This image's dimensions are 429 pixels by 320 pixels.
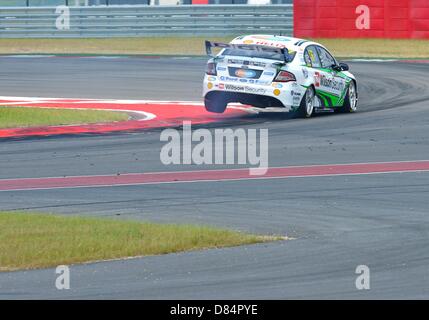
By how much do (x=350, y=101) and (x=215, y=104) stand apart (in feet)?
8.92

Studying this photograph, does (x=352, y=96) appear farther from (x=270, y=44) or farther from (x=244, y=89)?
(x=244, y=89)

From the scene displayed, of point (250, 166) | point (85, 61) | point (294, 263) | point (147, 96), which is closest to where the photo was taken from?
point (294, 263)

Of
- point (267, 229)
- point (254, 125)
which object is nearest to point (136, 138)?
point (254, 125)

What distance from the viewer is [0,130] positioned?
813 inches

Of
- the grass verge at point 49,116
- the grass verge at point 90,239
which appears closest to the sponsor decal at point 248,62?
the grass verge at point 49,116

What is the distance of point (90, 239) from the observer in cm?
1112

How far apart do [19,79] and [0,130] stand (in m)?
10.7

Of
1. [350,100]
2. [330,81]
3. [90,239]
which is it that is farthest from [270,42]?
[90,239]

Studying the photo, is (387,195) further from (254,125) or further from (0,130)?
(0,130)

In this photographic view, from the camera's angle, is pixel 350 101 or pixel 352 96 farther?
pixel 352 96

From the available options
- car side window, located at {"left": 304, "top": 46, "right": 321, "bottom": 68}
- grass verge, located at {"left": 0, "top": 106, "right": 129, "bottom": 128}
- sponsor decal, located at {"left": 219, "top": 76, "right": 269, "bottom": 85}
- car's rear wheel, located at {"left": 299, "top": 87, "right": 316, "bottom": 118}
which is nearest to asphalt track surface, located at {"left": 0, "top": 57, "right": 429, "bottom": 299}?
car's rear wheel, located at {"left": 299, "top": 87, "right": 316, "bottom": 118}

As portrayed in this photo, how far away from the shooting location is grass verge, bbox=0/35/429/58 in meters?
39.2

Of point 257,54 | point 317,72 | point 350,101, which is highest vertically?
point 257,54
